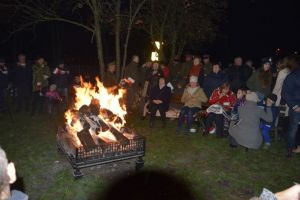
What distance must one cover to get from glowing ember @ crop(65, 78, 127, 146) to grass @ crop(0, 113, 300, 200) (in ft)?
2.70

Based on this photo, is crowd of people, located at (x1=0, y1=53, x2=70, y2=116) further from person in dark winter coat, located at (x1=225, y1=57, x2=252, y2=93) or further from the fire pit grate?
person in dark winter coat, located at (x1=225, y1=57, x2=252, y2=93)

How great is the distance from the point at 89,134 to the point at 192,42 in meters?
18.6

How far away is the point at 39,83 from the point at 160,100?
443 centimetres

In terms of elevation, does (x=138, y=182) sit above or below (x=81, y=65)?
below

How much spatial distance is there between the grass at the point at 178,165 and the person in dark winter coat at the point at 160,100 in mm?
638

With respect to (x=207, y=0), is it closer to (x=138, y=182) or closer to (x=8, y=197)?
(x=138, y=182)

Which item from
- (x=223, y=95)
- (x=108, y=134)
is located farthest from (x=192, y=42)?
(x=108, y=134)

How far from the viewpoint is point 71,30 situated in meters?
23.0

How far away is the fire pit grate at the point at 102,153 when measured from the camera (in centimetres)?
632

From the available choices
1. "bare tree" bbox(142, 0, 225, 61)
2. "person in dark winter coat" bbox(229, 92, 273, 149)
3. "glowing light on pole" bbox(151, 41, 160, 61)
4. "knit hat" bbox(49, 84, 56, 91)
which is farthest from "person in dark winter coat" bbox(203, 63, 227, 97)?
"bare tree" bbox(142, 0, 225, 61)

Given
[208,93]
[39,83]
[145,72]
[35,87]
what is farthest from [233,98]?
[35,87]

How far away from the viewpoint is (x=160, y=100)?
10.4m

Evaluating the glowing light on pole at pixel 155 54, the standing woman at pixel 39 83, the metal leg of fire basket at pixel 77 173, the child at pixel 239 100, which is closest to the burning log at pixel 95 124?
the metal leg of fire basket at pixel 77 173

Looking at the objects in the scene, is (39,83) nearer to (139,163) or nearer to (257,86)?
(139,163)
